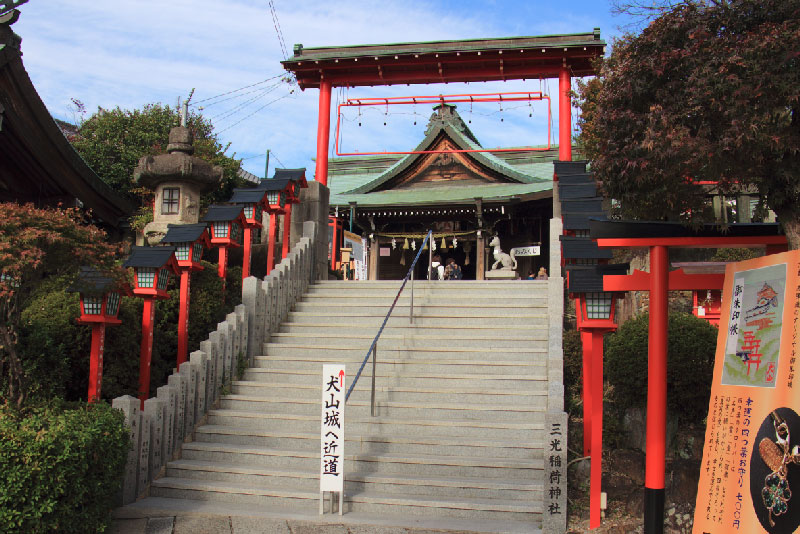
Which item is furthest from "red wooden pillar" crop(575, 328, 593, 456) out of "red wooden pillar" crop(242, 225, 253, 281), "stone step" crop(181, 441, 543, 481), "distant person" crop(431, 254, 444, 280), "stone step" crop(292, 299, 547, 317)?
"distant person" crop(431, 254, 444, 280)

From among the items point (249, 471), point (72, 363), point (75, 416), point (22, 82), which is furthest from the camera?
point (22, 82)

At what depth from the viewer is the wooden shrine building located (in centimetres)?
2159

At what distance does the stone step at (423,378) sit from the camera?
347 inches

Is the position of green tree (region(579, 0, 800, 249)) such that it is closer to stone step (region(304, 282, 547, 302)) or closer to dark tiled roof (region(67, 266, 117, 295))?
stone step (region(304, 282, 547, 302))

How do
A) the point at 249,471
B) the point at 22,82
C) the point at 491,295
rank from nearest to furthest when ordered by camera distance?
the point at 249,471
the point at 22,82
the point at 491,295

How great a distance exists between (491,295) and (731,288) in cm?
569

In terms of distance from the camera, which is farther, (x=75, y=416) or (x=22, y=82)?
(x=22, y=82)

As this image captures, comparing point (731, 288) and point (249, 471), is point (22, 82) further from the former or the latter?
point (731, 288)

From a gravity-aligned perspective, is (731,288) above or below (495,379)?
above

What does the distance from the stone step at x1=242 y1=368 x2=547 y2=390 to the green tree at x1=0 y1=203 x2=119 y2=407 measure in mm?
2977

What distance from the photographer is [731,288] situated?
222 inches

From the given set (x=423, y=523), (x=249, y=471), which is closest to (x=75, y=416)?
(x=249, y=471)

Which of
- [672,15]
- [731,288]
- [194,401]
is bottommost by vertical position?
[194,401]

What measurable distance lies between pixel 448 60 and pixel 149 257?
943 cm
